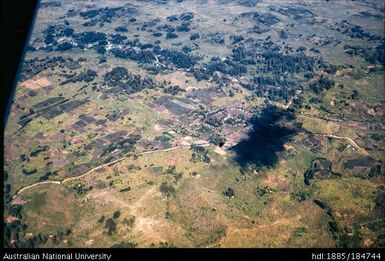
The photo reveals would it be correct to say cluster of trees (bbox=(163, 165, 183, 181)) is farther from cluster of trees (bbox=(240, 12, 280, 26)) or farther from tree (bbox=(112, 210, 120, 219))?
cluster of trees (bbox=(240, 12, 280, 26))

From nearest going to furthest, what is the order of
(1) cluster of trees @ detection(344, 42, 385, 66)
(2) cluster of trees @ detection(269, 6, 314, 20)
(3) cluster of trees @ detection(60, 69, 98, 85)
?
(3) cluster of trees @ detection(60, 69, 98, 85) < (1) cluster of trees @ detection(344, 42, 385, 66) < (2) cluster of trees @ detection(269, 6, 314, 20)

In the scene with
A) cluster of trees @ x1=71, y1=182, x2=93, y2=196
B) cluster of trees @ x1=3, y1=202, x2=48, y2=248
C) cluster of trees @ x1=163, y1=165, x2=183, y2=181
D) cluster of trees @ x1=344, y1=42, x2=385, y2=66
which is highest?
cluster of trees @ x1=344, y1=42, x2=385, y2=66

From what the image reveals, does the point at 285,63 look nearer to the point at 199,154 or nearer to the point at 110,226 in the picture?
the point at 199,154

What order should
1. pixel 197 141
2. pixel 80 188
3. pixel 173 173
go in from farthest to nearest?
pixel 197 141 → pixel 173 173 → pixel 80 188

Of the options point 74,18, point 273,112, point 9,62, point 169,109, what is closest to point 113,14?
point 74,18

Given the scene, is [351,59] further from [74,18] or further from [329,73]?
[74,18]

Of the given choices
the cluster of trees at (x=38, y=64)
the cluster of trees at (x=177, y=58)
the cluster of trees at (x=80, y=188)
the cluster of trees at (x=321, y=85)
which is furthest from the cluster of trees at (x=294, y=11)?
the cluster of trees at (x=80, y=188)

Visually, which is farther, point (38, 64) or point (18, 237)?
point (38, 64)

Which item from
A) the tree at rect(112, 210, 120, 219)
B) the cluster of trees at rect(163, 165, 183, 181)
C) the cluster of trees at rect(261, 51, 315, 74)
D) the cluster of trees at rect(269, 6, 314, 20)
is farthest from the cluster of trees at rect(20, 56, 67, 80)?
the cluster of trees at rect(269, 6, 314, 20)

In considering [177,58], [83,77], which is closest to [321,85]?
[177,58]

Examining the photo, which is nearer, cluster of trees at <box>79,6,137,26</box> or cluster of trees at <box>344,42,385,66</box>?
cluster of trees at <box>344,42,385,66</box>
